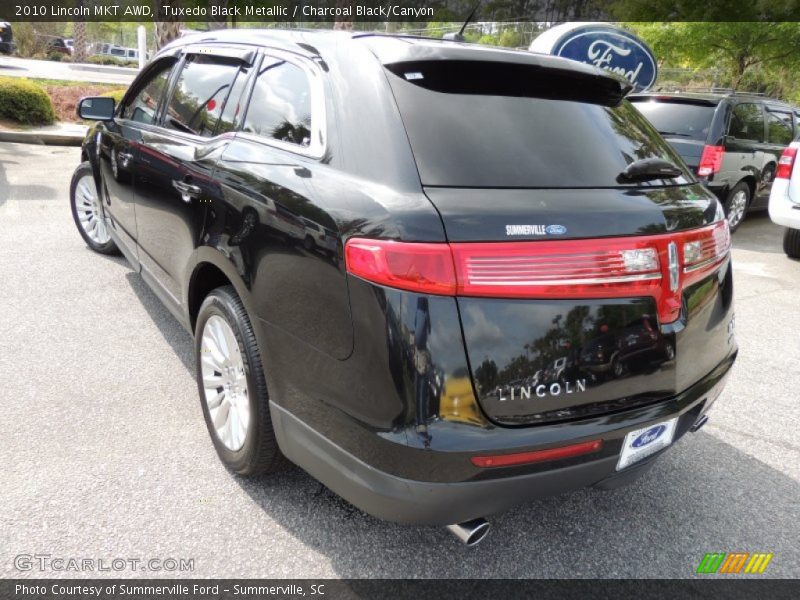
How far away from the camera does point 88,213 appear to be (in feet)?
17.6

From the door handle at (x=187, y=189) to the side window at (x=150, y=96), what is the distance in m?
0.93

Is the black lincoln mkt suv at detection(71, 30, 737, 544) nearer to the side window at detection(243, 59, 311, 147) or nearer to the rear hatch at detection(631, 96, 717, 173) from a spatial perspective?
the side window at detection(243, 59, 311, 147)

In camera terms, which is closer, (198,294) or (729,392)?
(198,294)

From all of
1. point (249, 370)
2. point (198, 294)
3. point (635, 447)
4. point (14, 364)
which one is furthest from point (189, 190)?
point (635, 447)

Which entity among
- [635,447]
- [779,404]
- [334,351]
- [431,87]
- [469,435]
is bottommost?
[779,404]

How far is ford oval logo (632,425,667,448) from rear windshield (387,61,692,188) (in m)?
0.83

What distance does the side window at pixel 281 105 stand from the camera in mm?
2340

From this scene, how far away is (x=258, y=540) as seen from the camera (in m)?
2.35

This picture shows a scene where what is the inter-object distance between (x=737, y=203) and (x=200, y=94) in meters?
7.69

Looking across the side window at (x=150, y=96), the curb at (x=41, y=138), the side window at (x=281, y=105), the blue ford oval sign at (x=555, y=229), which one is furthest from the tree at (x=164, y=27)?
the blue ford oval sign at (x=555, y=229)

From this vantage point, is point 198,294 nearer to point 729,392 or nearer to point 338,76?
point 338,76

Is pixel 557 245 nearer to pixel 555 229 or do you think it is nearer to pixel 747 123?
pixel 555 229

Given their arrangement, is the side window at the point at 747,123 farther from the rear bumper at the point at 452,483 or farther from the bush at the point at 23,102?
the bush at the point at 23,102

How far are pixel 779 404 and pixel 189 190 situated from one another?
343 centimetres
